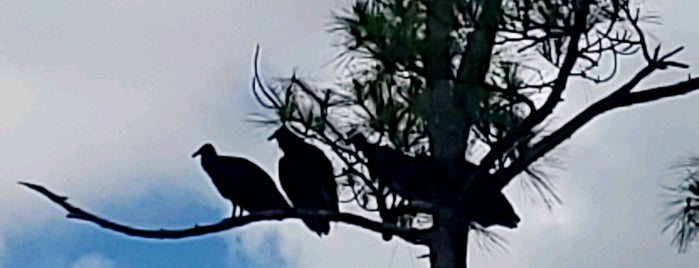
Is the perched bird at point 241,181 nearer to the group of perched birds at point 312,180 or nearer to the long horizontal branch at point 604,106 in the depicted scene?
the group of perched birds at point 312,180

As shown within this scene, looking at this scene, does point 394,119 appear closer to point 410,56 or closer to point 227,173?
point 410,56

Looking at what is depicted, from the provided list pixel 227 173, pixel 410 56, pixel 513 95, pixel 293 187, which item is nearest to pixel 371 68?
pixel 410 56

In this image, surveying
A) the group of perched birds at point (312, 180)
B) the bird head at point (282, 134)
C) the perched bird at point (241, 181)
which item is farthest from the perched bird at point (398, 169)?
the perched bird at point (241, 181)

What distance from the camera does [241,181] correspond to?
8.45 feet

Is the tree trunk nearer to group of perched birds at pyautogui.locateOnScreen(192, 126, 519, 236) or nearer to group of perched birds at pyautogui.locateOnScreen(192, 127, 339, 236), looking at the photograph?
group of perched birds at pyautogui.locateOnScreen(192, 126, 519, 236)

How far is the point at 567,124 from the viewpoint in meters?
1.90

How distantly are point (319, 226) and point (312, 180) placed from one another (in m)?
0.21

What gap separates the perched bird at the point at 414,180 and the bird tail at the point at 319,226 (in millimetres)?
109

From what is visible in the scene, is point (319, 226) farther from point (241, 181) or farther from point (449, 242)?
point (241, 181)

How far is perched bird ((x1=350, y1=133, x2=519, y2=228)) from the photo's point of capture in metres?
1.98

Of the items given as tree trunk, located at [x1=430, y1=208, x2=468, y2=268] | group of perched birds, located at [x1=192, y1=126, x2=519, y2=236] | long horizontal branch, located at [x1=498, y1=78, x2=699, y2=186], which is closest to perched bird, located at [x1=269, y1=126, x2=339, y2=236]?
group of perched birds, located at [x1=192, y1=126, x2=519, y2=236]

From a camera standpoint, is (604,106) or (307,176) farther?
(307,176)

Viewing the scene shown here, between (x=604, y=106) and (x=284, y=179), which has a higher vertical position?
(x=604, y=106)

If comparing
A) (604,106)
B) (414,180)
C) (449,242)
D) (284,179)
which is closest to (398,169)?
(414,180)
